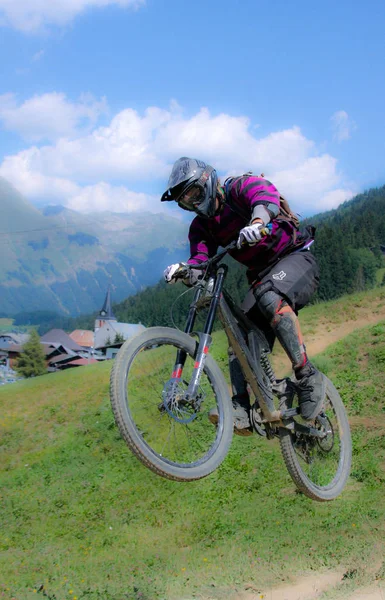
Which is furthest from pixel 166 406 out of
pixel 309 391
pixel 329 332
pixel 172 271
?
pixel 329 332

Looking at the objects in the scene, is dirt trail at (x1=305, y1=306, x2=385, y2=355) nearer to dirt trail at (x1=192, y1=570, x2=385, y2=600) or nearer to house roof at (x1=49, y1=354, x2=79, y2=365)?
dirt trail at (x1=192, y1=570, x2=385, y2=600)

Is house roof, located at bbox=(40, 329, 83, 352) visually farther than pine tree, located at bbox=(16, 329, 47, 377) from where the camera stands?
Yes

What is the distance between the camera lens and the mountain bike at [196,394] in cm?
451

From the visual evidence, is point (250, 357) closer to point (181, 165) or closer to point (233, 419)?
point (233, 419)

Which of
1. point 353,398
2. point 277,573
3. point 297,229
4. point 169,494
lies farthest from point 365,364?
point 297,229

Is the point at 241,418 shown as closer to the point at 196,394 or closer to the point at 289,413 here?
the point at 289,413

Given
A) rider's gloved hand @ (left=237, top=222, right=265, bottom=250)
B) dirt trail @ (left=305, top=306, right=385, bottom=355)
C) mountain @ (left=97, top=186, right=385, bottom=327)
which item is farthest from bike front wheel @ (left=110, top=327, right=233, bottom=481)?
mountain @ (left=97, top=186, right=385, bottom=327)

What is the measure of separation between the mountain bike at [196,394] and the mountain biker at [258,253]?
0.61 feet

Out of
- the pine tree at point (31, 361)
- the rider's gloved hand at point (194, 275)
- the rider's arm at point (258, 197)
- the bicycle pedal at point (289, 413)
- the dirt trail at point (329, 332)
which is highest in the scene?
A: the rider's arm at point (258, 197)

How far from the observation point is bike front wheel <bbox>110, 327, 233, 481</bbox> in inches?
173

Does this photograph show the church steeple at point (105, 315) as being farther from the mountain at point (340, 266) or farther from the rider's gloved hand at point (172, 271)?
the rider's gloved hand at point (172, 271)

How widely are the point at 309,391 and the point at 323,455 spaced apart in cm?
135

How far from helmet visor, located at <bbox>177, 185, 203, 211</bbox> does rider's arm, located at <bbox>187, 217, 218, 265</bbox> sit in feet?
1.99

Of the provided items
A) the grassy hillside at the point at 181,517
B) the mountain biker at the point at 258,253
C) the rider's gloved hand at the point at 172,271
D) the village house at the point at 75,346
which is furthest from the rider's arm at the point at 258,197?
the village house at the point at 75,346
